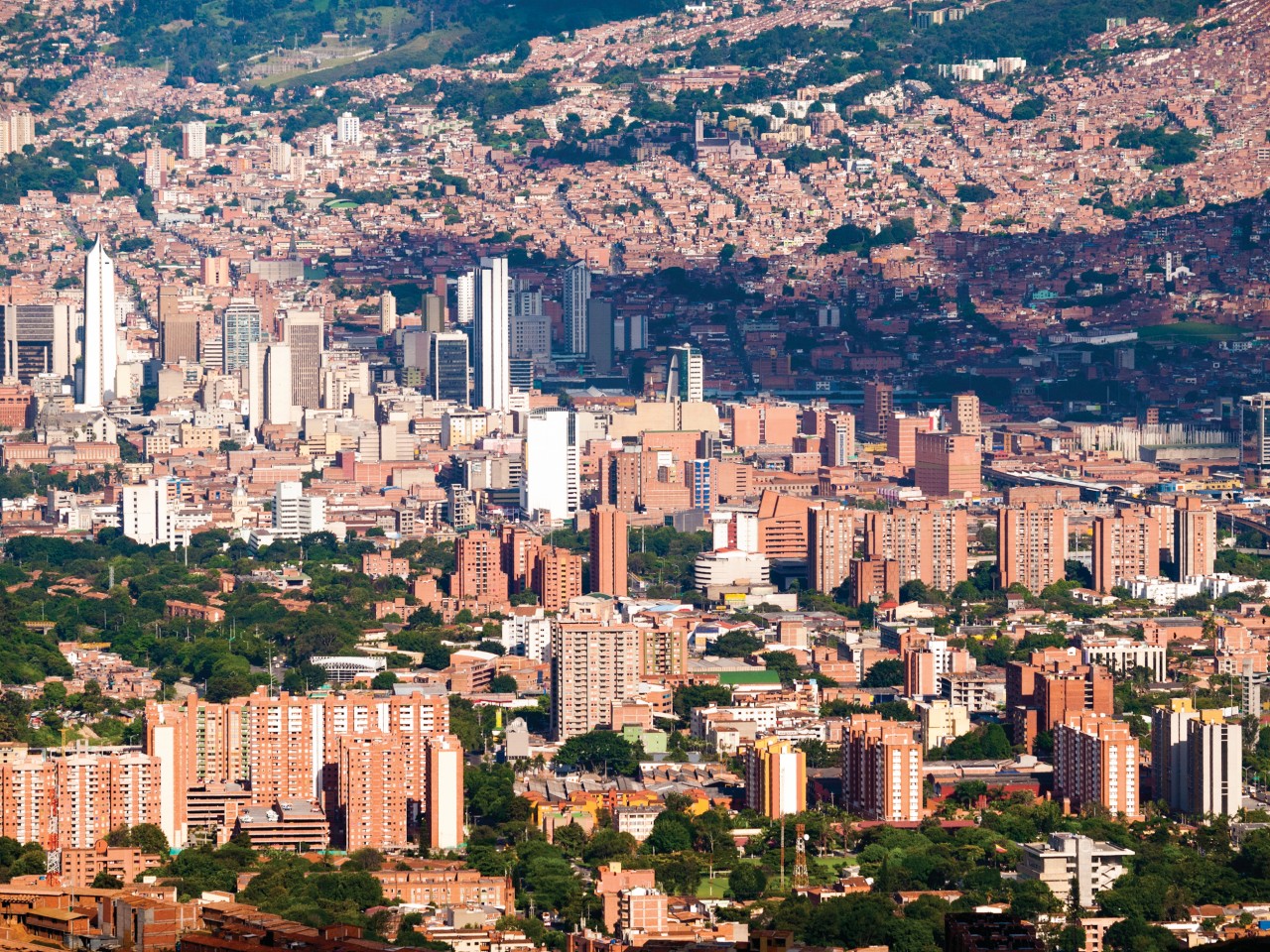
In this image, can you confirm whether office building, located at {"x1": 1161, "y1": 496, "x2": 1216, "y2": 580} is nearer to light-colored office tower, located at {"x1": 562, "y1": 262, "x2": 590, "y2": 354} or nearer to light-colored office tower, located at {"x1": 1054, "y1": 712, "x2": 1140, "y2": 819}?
light-colored office tower, located at {"x1": 1054, "y1": 712, "x2": 1140, "y2": 819}

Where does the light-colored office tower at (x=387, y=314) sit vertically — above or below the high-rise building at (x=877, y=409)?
above

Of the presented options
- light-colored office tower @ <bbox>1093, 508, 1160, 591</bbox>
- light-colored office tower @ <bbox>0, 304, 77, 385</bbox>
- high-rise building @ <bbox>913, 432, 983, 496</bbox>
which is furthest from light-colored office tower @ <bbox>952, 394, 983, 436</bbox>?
light-colored office tower @ <bbox>0, 304, 77, 385</bbox>

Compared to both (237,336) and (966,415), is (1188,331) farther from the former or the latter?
(237,336)

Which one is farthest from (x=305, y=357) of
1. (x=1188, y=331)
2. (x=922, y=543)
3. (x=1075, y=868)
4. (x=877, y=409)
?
(x=1075, y=868)

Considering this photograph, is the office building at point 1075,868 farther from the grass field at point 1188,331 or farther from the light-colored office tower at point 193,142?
the light-colored office tower at point 193,142

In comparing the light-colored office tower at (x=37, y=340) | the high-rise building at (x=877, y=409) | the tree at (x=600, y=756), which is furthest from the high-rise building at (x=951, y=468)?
the tree at (x=600, y=756)

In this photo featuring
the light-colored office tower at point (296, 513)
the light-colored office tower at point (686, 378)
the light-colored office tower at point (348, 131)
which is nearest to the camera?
the light-colored office tower at point (296, 513)
